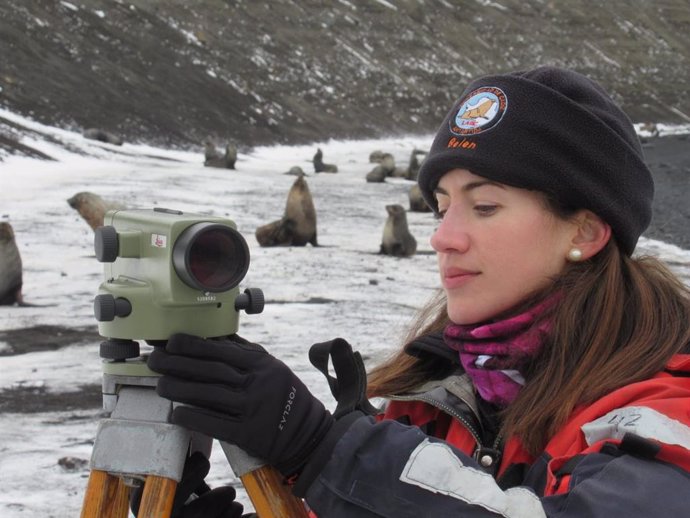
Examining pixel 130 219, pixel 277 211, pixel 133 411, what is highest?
pixel 130 219

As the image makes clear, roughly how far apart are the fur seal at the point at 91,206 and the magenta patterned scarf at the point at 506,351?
837cm

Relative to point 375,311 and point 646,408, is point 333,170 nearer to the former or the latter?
point 375,311

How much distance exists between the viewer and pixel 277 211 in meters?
12.5

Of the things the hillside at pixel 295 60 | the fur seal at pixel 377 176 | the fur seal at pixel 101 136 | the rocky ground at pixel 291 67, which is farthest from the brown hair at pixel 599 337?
the fur seal at pixel 101 136

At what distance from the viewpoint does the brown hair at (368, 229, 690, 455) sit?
1465mm

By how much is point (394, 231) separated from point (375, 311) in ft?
8.46

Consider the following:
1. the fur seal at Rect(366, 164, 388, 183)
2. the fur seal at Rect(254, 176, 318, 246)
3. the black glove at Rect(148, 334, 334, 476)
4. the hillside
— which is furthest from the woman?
the fur seal at Rect(366, 164, 388, 183)

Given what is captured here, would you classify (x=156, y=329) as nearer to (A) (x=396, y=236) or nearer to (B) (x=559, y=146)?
(B) (x=559, y=146)

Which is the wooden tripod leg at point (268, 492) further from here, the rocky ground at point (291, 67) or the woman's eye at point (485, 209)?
the rocky ground at point (291, 67)

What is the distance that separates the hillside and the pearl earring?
15.7 m

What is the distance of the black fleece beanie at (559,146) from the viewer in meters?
1.58

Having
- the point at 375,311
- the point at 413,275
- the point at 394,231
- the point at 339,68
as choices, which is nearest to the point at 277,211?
the point at 394,231

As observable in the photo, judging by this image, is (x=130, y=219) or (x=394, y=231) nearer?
(x=130, y=219)

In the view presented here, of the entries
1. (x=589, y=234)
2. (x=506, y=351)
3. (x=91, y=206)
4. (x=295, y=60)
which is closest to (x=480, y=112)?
(x=589, y=234)
